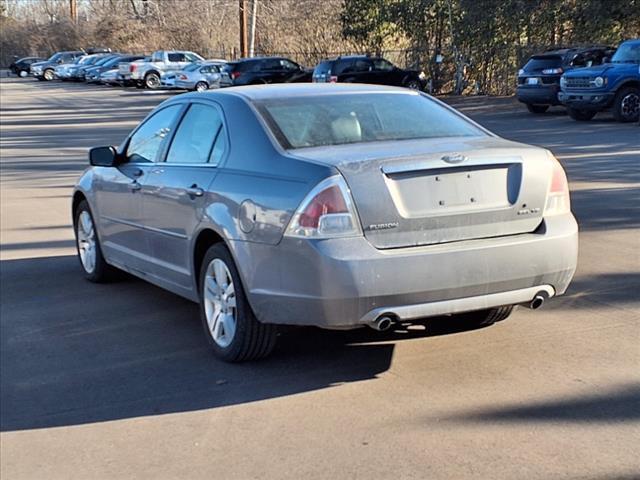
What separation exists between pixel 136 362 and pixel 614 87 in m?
Answer: 17.4

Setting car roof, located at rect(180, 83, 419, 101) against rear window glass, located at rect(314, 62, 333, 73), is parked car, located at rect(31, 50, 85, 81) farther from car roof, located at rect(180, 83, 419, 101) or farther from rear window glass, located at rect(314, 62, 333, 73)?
car roof, located at rect(180, 83, 419, 101)

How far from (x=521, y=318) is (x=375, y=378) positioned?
161 centimetres

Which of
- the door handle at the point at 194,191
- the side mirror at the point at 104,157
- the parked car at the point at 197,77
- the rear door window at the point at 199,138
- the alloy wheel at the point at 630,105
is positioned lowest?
the parked car at the point at 197,77

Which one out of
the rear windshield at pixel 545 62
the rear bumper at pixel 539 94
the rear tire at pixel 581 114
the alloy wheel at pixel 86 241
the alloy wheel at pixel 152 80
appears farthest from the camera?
the alloy wheel at pixel 152 80

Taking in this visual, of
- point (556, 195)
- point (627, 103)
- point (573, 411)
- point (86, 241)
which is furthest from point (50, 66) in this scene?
point (573, 411)

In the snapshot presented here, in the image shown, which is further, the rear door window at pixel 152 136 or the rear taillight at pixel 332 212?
the rear door window at pixel 152 136

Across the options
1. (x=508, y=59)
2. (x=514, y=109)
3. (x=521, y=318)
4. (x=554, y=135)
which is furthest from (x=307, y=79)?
(x=521, y=318)

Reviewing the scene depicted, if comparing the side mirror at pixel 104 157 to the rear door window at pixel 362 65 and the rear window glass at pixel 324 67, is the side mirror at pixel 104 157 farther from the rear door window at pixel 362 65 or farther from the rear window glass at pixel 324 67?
the rear door window at pixel 362 65

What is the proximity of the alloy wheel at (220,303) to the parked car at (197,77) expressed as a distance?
36.4 meters

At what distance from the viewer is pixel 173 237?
20.9 ft

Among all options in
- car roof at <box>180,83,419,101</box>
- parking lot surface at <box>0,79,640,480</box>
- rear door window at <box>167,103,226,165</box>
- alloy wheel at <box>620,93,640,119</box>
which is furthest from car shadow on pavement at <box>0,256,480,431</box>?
alloy wheel at <box>620,93,640,119</box>

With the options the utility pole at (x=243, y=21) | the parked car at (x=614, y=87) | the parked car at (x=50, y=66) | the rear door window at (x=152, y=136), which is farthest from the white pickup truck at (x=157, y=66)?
the rear door window at (x=152, y=136)

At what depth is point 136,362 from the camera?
19.7 feet

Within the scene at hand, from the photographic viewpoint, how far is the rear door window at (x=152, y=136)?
22.7ft
